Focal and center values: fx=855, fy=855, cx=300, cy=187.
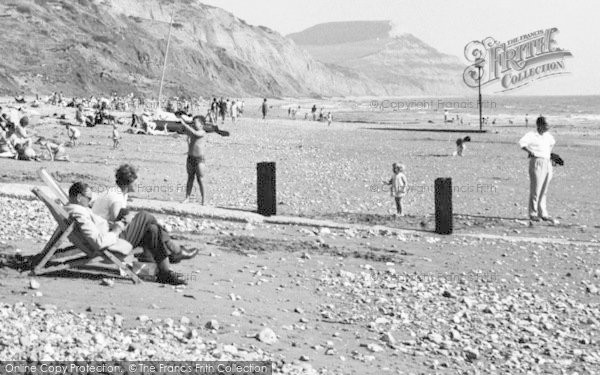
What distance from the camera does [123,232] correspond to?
8258 mm

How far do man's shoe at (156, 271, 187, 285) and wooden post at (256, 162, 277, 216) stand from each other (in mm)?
5693

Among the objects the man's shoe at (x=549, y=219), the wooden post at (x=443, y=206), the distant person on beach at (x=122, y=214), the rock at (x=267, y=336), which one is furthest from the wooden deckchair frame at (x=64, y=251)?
the man's shoe at (x=549, y=219)

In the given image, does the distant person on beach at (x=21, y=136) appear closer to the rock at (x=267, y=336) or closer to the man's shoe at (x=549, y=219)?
the man's shoe at (x=549, y=219)

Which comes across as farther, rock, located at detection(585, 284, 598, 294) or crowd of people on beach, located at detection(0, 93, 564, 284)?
rock, located at detection(585, 284, 598, 294)

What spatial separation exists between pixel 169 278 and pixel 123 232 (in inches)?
24.8

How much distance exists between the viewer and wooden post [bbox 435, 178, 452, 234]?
1340 cm

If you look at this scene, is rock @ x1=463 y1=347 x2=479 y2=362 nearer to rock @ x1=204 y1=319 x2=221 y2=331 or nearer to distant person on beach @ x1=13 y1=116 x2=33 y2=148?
rock @ x1=204 y1=319 x2=221 y2=331

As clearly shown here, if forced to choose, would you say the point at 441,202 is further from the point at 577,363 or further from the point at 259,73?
the point at 259,73

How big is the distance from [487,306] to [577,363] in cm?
157

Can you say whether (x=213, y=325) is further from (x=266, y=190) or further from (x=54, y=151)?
(x=54, y=151)

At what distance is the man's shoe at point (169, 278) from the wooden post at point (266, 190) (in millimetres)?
5693

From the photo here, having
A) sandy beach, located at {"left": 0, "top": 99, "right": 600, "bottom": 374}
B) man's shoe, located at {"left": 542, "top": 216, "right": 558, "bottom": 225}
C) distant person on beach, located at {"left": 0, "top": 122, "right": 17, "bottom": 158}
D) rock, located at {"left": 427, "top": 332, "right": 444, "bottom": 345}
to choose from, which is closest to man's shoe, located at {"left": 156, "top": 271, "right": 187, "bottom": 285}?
sandy beach, located at {"left": 0, "top": 99, "right": 600, "bottom": 374}

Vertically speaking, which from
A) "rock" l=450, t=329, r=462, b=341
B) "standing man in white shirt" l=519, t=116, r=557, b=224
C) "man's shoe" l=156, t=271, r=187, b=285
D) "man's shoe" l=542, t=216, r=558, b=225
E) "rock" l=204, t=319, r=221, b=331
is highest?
"standing man in white shirt" l=519, t=116, r=557, b=224

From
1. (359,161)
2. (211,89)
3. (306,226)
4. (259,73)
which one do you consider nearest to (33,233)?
(306,226)
